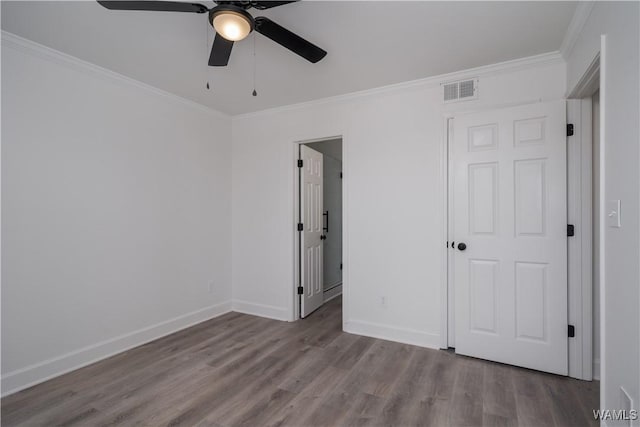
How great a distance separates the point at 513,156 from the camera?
2547 millimetres

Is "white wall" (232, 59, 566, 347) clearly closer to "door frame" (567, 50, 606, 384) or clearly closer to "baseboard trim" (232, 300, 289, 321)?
"baseboard trim" (232, 300, 289, 321)

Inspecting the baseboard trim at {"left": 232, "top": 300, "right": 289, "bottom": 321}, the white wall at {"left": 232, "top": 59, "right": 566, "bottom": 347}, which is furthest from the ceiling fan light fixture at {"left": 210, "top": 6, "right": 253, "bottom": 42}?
the baseboard trim at {"left": 232, "top": 300, "right": 289, "bottom": 321}

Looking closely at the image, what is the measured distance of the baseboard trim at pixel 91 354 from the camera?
221cm

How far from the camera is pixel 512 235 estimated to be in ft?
8.37

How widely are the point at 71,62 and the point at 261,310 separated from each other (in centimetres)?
306

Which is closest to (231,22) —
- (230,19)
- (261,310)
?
(230,19)

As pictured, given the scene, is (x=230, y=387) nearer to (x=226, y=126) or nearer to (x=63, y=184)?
(x=63, y=184)

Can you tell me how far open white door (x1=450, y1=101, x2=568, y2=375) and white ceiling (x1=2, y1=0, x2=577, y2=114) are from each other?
0.59 metres

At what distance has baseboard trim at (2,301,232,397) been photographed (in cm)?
221

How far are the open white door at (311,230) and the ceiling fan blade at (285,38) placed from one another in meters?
1.79

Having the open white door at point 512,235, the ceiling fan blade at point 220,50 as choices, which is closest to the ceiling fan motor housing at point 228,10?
the ceiling fan blade at point 220,50

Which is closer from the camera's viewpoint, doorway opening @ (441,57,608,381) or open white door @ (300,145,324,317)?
doorway opening @ (441,57,608,381)

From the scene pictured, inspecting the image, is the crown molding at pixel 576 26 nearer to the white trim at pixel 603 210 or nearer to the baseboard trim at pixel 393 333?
the white trim at pixel 603 210

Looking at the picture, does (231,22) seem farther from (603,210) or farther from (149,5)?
(603,210)
